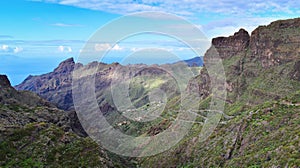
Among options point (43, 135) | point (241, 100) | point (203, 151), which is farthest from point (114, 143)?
point (43, 135)

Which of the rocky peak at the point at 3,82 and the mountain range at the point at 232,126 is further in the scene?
the rocky peak at the point at 3,82

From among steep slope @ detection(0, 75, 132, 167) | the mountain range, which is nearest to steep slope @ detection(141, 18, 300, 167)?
the mountain range

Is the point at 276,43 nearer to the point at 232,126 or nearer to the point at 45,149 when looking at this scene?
the point at 232,126

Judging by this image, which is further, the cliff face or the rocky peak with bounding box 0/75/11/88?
the cliff face

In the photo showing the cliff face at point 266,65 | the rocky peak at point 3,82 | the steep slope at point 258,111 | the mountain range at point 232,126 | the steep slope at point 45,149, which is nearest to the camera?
the steep slope at point 45,149

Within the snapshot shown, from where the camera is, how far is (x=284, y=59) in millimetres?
152000

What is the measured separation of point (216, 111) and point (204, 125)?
22.2m

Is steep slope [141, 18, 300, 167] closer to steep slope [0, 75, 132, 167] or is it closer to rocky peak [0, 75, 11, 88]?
steep slope [0, 75, 132, 167]

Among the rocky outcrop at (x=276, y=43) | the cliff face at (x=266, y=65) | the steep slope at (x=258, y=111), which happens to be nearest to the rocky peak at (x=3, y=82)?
the steep slope at (x=258, y=111)

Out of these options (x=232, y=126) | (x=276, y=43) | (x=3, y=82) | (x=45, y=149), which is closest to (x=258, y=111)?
(x=232, y=126)

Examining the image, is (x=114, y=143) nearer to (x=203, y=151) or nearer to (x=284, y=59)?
(x=203, y=151)

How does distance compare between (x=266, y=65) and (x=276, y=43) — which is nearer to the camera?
(x=276, y=43)

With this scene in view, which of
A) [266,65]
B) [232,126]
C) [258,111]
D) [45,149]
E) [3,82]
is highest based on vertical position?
[3,82]

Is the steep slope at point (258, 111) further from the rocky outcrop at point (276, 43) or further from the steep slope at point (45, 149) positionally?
the steep slope at point (45, 149)
